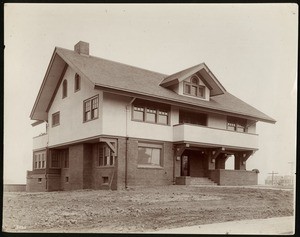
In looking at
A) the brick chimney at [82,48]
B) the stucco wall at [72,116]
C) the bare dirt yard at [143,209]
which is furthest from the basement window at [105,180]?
the brick chimney at [82,48]

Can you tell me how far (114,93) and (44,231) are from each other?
34.0 feet

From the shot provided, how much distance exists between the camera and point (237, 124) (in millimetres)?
29109

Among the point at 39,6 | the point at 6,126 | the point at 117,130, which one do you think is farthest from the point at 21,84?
the point at 117,130

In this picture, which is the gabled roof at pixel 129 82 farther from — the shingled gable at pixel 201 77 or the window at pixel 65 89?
the window at pixel 65 89

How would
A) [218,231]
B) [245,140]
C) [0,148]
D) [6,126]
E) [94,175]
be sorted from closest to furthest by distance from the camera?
[0,148], [218,231], [6,126], [94,175], [245,140]

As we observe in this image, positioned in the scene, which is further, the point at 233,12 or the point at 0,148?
the point at 233,12

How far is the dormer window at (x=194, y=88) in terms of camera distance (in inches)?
1018

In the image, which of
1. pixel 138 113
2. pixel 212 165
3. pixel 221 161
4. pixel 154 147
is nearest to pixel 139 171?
pixel 154 147

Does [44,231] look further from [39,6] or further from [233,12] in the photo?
[233,12]

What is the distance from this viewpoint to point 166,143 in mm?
24312

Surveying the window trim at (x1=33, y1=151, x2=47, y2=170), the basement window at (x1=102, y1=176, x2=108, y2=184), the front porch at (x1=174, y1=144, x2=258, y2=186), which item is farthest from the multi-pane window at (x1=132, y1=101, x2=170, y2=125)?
the window trim at (x1=33, y1=151, x2=47, y2=170)

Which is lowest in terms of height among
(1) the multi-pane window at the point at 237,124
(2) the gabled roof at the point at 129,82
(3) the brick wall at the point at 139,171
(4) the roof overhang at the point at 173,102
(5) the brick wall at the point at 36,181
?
(5) the brick wall at the point at 36,181

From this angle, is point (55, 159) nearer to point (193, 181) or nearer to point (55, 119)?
point (55, 119)

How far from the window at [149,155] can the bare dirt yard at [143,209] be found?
289 centimetres
